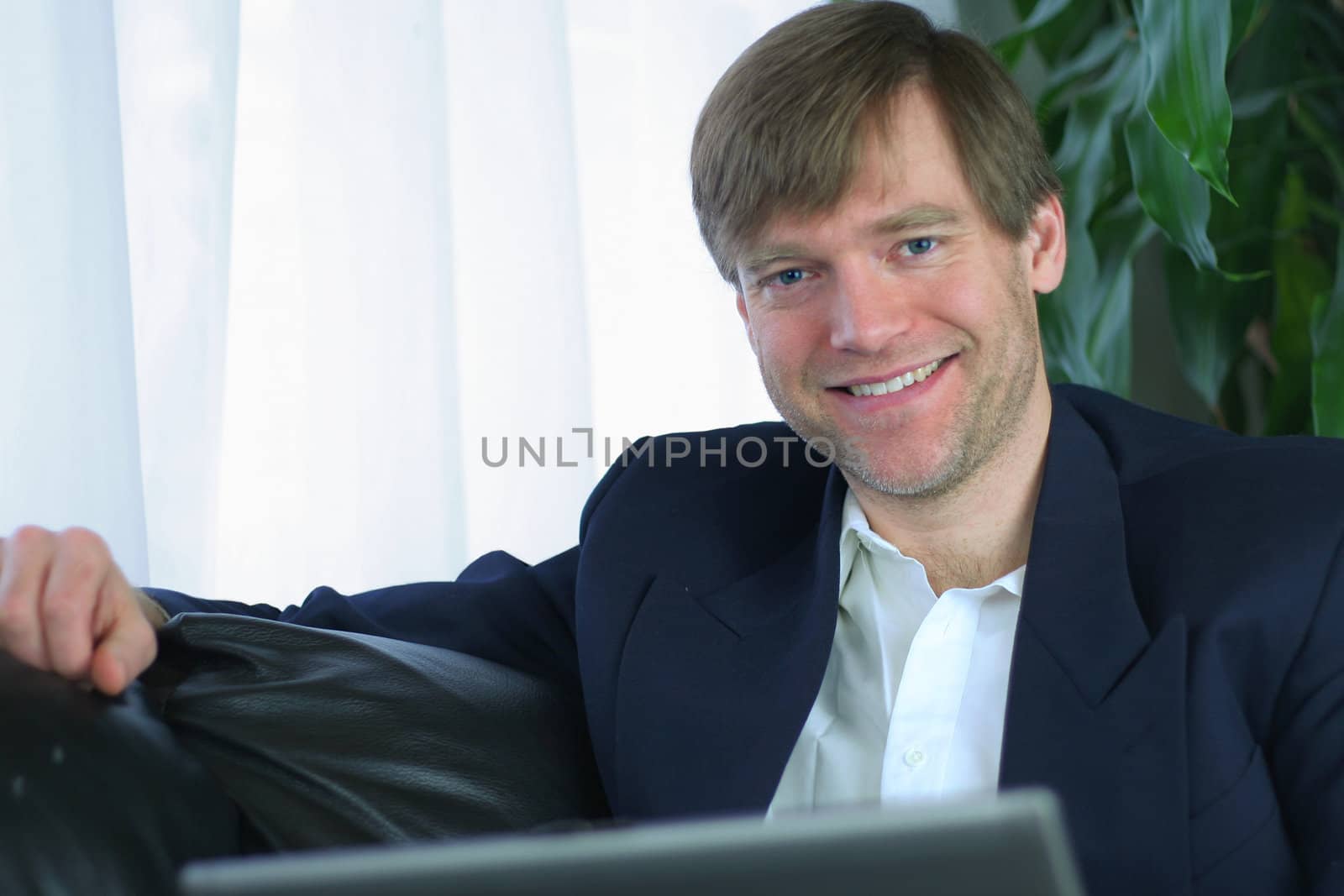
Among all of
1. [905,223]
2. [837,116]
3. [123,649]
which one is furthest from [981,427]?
[123,649]

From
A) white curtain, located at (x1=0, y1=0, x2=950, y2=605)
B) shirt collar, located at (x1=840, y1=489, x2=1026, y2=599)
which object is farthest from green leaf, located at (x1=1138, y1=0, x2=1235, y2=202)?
white curtain, located at (x1=0, y1=0, x2=950, y2=605)

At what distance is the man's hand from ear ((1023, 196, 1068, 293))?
2.84 ft

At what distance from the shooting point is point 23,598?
87 cm

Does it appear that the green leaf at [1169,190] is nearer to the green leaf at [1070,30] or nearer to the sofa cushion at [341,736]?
the green leaf at [1070,30]

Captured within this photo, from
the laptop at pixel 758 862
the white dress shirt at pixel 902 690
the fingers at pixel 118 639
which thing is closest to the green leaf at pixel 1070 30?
the white dress shirt at pixel 902 690

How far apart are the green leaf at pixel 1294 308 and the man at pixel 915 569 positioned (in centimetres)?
63

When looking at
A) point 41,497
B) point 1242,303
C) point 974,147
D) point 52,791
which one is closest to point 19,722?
point 52,791

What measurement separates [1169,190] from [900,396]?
509 millimetres

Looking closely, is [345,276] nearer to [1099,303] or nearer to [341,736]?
[341,736]

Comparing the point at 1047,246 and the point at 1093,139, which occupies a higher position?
the point at 1093,139

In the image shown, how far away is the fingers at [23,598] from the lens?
0.86m

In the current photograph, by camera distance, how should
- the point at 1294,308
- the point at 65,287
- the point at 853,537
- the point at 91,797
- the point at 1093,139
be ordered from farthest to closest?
the point at 1294,308 → the point at 1093,139 → the point at 65,287 → the point at 853,537 → the point at 91,797

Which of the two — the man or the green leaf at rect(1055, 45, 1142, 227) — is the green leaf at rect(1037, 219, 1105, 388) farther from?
the man

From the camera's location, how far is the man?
3.00ft
